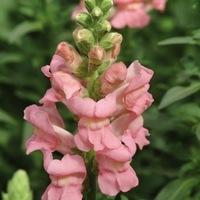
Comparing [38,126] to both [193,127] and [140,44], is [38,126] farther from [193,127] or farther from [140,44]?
[140,44]

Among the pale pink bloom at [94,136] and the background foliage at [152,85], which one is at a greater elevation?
the pale pink bloom at [94,136]

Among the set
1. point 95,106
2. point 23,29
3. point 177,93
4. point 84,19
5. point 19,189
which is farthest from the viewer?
point 23,29

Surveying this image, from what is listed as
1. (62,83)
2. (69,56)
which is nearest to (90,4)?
(69,56)

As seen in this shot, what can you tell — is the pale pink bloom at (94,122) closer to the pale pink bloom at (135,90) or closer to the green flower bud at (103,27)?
the pale pink bloom at (135,90)

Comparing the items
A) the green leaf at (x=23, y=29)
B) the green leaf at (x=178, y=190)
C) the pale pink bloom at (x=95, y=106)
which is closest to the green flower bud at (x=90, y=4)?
the pale pink bloom at (x=95, y=106)

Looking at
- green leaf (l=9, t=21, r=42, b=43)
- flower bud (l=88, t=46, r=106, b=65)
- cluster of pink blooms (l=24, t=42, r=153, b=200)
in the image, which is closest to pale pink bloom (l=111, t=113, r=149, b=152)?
cluster of pink blooms (l=24, t=42, r=153, b=200)

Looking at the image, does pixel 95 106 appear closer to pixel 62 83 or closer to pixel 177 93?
pixel 62 83
